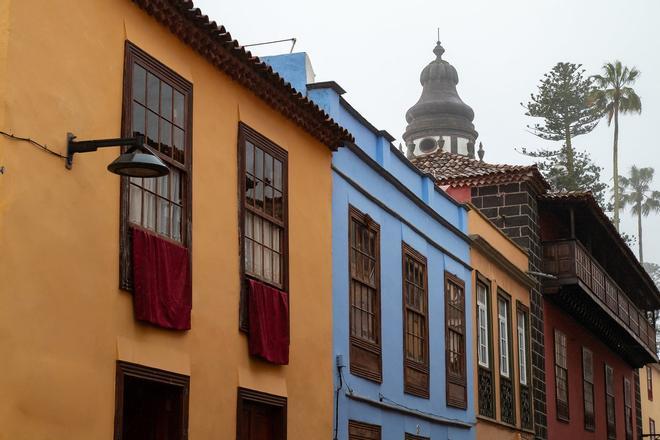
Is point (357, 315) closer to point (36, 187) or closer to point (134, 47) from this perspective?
point (134, 47)

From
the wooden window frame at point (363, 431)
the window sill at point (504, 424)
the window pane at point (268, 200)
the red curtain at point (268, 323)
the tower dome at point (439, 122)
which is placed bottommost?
the wooden window frame at point (363, 431)

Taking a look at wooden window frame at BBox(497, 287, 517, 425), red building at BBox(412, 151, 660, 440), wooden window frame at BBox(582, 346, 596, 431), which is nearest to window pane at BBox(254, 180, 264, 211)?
wooden window frame at BBox(497, 287, 517, 425)

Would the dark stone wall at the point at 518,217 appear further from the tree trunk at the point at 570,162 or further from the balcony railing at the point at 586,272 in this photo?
the tree trunk at the point at 570,162

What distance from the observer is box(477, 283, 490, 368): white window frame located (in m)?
22.7

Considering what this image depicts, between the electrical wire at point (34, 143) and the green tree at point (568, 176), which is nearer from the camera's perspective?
the electrical wire at point (34, 143)

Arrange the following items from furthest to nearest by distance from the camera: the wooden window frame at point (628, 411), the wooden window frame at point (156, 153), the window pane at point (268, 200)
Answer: the wooden window frame at point (628, 411) → the window pane at point (268, 200) → the wooden window frame at point (156, 153)

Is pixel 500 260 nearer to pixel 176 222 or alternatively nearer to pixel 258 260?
pixel 258 260

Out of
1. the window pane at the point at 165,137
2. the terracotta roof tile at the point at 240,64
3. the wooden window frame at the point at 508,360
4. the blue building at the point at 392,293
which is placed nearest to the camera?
the window pane at the point at 165,137

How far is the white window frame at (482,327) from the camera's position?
22656 millimetres

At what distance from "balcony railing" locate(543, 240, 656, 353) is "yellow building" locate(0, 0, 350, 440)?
1280 cm

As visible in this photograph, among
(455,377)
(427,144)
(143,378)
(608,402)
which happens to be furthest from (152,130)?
(427,144)

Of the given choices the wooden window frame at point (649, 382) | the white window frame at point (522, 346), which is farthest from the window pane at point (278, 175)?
the wooden window frame at point (649, 382)

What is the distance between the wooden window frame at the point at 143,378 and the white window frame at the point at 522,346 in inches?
550

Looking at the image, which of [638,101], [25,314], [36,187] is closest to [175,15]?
[36,187]
